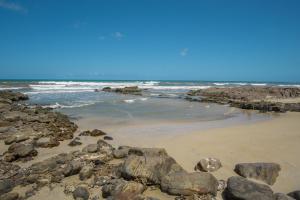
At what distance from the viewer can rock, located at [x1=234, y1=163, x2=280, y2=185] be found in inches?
209

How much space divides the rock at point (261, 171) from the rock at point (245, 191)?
0.88 metres

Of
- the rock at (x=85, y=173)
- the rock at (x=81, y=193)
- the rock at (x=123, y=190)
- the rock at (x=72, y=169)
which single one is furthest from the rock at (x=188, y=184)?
the rock at (x=72, y=169)

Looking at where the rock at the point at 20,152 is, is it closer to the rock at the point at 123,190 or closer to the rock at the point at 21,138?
the rock at the point at 21,138

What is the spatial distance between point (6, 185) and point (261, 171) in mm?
5254

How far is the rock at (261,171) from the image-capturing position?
5300 millimetres

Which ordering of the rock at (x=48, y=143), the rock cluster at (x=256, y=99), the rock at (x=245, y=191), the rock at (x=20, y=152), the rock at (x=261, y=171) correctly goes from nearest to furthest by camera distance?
the rock at (x=245, y=191)
the rock at (x=261, y=171)
the rock at (x=20, y=152)
the rock at (x=48, y=143)
the rock cluster at (x=256, y=99)

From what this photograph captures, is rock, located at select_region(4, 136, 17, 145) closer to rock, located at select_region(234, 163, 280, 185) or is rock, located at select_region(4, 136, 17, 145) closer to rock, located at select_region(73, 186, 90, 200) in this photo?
rock, located at select_region(73, 186, 90, 200)

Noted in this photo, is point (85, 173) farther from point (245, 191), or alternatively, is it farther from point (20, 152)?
point (245, 191)

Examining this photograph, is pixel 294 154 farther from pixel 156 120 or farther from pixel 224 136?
pixel 156 120

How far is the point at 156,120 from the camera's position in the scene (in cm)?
1277

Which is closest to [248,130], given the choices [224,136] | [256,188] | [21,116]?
[224,136]

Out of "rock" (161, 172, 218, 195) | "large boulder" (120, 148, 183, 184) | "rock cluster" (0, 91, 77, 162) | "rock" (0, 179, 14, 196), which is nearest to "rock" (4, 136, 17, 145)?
"rock cluster" (0, 91, 77, 162)

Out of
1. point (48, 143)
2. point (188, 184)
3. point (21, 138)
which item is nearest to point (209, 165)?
point (188, 184)

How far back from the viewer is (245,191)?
4.32m
